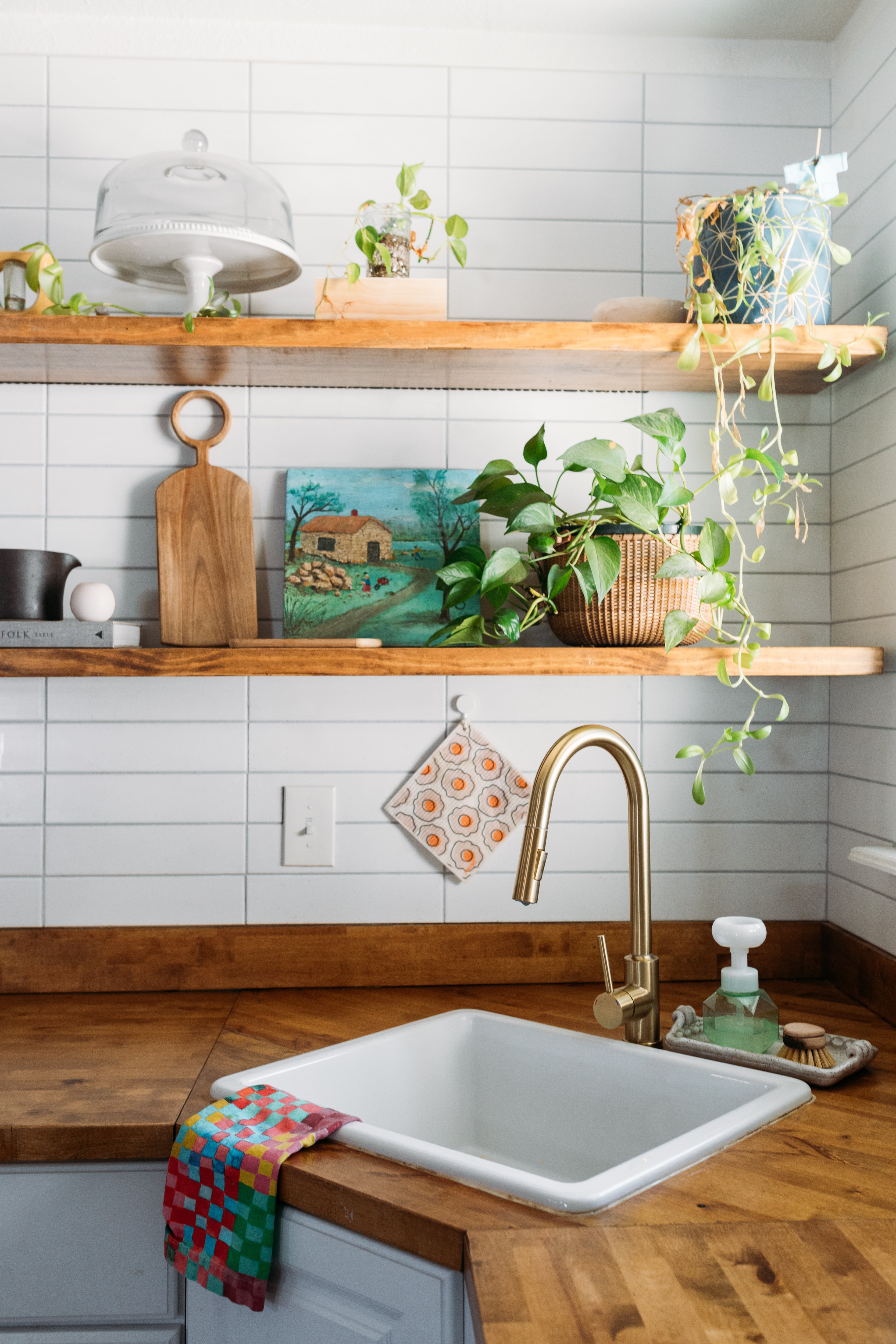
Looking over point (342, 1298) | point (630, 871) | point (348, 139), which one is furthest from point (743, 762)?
point (348, 139)

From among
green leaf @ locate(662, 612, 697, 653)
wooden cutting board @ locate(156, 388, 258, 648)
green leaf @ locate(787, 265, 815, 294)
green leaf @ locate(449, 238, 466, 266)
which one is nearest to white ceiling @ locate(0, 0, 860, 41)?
green leaf @ locate(449, 238, 466, 266)

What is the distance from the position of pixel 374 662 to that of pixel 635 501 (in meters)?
0.39

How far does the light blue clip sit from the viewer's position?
4.43 ft

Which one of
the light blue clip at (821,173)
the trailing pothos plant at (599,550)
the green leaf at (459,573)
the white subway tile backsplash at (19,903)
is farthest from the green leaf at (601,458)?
the white subway tile backsplash at (19,903)

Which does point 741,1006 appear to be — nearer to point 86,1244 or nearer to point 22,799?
point 86,1244

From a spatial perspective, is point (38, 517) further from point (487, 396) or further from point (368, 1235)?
point (368, 1235)

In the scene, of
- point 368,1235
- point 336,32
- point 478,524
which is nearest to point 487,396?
point 478,524

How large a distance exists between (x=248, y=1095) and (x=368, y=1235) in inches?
9.0

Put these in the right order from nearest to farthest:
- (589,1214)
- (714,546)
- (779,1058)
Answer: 1. (589,1214)
2. (779,1058)
3. (714,546)

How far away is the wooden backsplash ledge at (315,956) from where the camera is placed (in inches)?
59.7

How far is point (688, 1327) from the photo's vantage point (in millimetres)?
704

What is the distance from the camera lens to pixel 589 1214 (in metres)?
0.85

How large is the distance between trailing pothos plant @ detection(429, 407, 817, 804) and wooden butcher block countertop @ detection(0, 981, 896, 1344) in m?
0.49

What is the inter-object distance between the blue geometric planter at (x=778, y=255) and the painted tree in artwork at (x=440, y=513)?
1.50 ft
